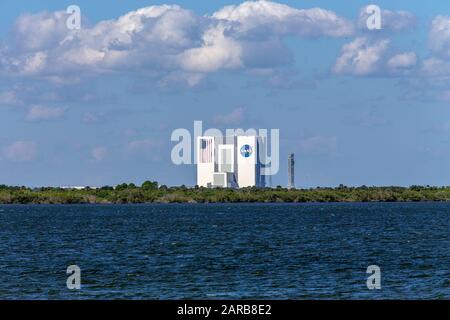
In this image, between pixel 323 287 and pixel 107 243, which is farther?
pixel 107 243

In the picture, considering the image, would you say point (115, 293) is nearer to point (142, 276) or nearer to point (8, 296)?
point (8, 296)

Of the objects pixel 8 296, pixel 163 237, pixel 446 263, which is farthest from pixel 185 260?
pixel 163 237

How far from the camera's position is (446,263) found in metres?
64.1

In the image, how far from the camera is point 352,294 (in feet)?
149

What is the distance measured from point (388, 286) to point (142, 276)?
48.5ft

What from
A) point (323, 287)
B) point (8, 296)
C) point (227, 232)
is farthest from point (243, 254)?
point (227, 232)

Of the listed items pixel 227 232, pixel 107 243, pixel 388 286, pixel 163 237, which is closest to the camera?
pixel 388 286

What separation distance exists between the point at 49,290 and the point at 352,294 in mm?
15321

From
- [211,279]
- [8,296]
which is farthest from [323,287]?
[8,296]
